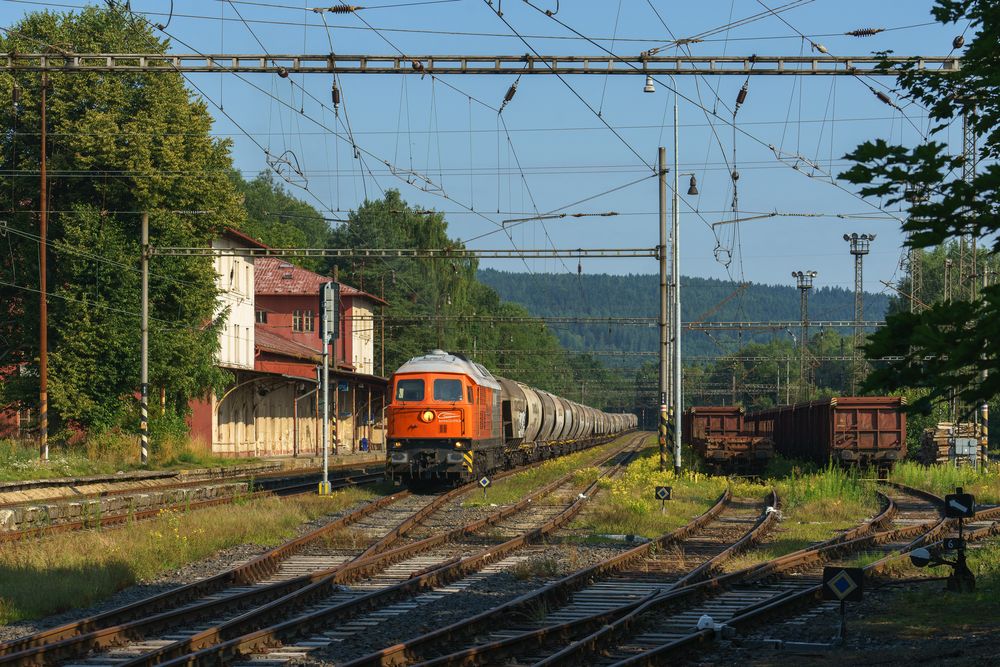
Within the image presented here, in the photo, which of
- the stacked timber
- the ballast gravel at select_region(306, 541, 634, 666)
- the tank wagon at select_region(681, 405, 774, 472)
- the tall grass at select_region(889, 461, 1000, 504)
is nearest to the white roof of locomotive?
the tank wagon at select_region(681, 405, 774, 472)

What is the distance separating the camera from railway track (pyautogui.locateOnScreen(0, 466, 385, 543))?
1930cm

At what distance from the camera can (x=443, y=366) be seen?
96.3 ft

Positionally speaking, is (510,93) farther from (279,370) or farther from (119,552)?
(279,370)

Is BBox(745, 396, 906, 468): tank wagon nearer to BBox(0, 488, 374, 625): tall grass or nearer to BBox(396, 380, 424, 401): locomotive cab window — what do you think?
BBox(396, 380, 424, 401): locomotive cab window

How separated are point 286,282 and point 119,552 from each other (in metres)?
60.0

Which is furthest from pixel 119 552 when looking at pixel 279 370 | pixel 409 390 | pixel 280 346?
pixel 280 346

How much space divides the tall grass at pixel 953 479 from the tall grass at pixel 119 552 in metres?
16.3

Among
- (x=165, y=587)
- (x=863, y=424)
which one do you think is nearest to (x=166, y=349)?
(x=863, y=424)

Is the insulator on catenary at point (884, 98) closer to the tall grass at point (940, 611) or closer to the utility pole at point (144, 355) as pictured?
the tall grass at point (940, 611)

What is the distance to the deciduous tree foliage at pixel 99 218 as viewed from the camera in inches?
1571

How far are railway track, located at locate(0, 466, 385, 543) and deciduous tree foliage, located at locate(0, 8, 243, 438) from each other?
23.0 ft

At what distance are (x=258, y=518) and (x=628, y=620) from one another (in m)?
10.5

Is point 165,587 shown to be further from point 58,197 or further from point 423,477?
point 58,197

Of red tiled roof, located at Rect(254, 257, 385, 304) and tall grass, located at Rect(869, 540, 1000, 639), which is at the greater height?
red tiled roof, located at Rect(254, 257, 385, 304)
